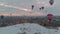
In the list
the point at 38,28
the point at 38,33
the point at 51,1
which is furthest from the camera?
the point at 38,28

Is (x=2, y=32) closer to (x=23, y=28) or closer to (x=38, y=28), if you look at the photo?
(x=23, y=28)

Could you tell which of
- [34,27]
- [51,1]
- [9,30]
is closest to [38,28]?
[34,27]

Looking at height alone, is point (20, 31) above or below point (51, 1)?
below

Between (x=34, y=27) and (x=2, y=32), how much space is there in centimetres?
284

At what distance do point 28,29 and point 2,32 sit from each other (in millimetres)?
2151

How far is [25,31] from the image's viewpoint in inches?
632

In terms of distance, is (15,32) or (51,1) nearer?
(51,1)

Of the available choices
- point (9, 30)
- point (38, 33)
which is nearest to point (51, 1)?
point (38, 33)

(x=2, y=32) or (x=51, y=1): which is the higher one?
(x=51, y=1)

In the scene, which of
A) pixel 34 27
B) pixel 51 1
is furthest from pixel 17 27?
pixel 51 1

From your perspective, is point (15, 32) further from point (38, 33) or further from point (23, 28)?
point (38, 33)

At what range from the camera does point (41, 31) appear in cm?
1673

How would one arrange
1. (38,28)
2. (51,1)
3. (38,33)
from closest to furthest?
(51,1)
(38,33)
(38,28)

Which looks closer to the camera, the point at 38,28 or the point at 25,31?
the point at 25,31
